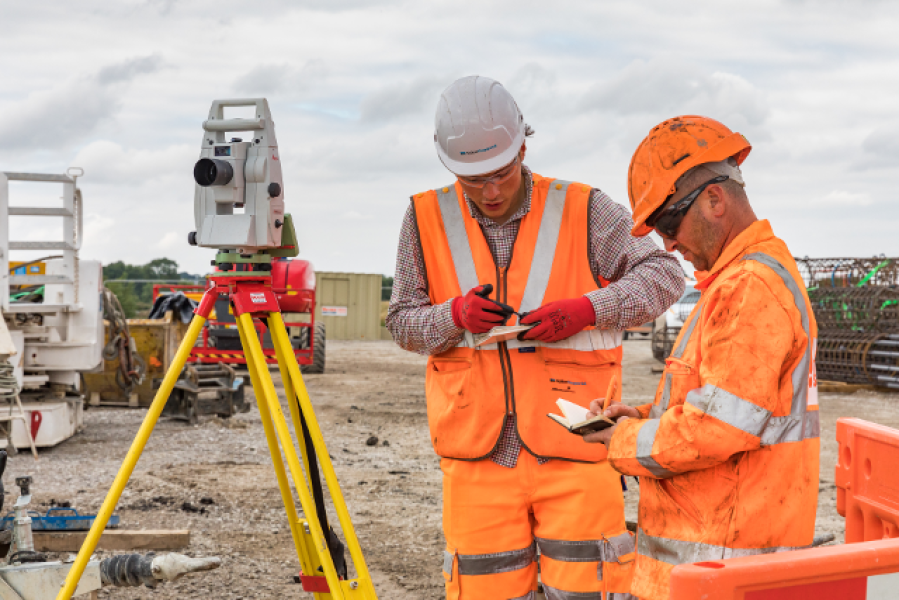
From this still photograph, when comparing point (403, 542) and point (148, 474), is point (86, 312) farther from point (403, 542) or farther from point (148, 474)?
point (403, 542)

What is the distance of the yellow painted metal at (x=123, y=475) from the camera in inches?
121

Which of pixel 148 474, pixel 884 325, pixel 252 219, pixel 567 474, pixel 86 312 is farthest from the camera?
pixel 884 325

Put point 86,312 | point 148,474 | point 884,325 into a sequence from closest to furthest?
point 148,474, point 86,312, point 884,325

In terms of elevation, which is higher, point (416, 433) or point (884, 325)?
point (884, 325)

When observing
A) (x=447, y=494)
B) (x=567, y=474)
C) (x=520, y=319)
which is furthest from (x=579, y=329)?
(x=447, y=494)

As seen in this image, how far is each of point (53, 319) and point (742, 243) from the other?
27.8ft

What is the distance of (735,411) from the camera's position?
1.82 m

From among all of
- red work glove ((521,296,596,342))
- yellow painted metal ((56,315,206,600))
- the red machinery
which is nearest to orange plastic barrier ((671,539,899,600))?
red work glove ((521,296,596,342))

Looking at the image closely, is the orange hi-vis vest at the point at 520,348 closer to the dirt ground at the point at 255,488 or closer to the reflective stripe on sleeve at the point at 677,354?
the reflective stripe on sleeve at the point at 677,354

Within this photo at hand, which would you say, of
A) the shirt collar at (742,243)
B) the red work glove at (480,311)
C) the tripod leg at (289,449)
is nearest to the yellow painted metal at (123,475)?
the tripod leg at (289,449)

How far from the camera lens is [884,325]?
48.2 feet

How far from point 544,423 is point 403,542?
3540 millimetres

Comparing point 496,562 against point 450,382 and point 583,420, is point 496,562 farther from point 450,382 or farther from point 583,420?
point 583,420

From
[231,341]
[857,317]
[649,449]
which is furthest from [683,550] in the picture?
[857,317]
